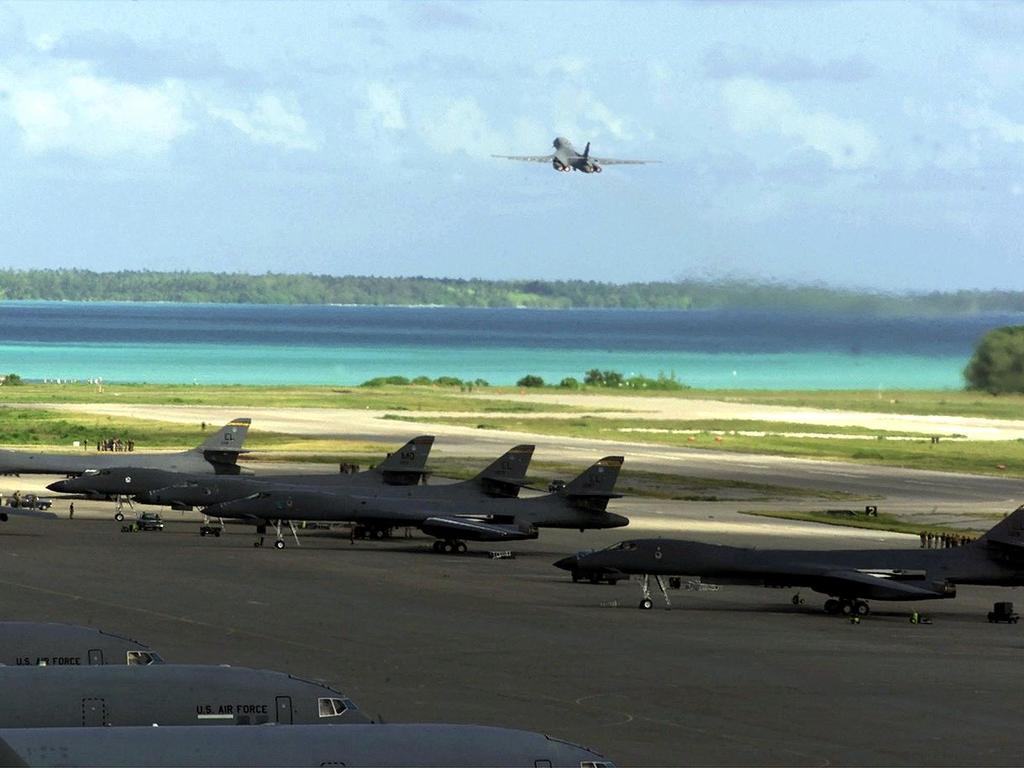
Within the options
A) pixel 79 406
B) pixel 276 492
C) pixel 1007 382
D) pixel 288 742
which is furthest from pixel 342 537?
pixel 1007 382

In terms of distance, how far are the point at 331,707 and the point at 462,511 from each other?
167 ft

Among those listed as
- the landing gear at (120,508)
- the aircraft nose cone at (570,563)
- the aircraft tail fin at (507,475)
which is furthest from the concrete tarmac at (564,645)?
the landing gear at (120,508)

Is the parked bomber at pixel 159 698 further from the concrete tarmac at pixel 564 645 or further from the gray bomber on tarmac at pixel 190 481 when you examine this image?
the gray bomber on tarmac at pixel 190 481

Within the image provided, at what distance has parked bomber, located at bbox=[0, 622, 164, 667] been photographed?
36438 mm

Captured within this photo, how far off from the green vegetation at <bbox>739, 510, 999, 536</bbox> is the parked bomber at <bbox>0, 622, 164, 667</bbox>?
59.4m

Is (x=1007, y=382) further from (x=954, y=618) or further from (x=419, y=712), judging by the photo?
(x=419, y=712)

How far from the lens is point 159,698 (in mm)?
30688

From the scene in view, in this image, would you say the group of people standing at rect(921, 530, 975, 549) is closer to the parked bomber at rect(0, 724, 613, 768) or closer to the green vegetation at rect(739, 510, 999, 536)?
the green vegetation at rect(739, 510, 999, 536)

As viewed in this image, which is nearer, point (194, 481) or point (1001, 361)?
point (194, 481)

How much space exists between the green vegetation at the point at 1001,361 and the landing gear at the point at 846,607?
127 m

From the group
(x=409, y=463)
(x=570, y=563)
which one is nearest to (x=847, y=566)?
(x=570, y=563)

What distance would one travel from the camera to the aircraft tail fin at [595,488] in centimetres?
8144

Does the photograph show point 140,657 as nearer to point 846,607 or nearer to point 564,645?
point 564,645

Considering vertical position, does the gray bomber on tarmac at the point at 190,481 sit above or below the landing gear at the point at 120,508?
above
